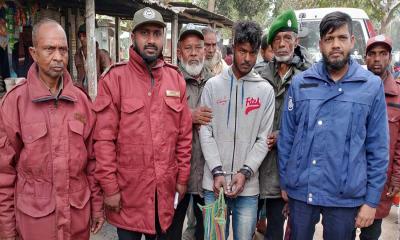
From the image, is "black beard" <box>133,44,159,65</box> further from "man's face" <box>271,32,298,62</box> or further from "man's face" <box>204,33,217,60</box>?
"man's face" <box>204,33,217,60</box>

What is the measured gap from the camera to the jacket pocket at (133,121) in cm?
240

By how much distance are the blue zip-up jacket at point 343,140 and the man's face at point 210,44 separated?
5.89ft

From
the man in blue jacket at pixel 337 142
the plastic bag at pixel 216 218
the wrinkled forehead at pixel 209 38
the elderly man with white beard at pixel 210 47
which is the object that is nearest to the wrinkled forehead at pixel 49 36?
the plastic bag at pixel 216 218

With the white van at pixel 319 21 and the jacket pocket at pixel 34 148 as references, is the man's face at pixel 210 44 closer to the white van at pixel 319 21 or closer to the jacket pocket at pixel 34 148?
the jacket pocket at pixel 34 148

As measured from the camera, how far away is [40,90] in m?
2.18

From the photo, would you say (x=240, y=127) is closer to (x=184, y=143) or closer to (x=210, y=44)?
(x=184, y=143)

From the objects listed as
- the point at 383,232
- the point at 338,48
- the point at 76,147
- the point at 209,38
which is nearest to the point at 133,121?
the point at 76,147

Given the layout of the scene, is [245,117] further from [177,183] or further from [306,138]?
[177,183]

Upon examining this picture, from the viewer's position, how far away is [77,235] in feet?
7.66

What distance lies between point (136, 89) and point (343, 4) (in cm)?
1885

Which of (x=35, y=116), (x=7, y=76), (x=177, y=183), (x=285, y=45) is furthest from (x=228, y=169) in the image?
(x=7, y=76)

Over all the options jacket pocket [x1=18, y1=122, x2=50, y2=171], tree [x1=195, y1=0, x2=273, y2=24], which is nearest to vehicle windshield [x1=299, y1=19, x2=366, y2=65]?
jacket pocket [x1=18, y1=122, x2=50, y2=171]

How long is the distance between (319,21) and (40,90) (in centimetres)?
655

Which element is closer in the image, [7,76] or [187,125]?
[187,125]
